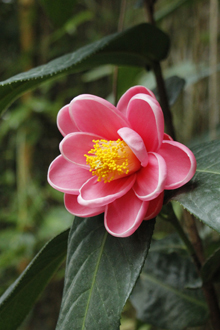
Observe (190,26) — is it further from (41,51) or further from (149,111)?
(41,51)

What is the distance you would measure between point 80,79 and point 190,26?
2.71ft

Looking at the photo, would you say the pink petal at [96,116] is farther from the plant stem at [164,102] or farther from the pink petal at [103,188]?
the plant stem at [164,102]

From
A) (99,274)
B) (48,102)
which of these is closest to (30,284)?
(99,274)

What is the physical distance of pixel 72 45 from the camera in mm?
1732

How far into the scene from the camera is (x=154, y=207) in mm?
349

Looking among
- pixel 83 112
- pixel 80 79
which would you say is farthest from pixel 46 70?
pixel 80 79

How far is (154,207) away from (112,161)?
0.25ft

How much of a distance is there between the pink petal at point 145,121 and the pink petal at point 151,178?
0.02 meters

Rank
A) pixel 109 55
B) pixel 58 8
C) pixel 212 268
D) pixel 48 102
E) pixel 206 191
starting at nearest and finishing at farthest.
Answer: pixel 206 191 < pixel 212 268 < pixel 109 55 < pixel 58 8 < pixel 48 102

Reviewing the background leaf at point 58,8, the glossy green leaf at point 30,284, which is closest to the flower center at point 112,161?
the glossy green leaf at point 30,284

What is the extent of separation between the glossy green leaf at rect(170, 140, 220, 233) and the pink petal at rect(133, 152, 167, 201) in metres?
0.03

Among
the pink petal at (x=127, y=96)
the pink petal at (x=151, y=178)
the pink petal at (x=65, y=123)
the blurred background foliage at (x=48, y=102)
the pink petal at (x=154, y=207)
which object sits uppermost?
the pink petal at (x=127, y=96)

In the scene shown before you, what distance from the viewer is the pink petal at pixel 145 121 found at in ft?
1.14

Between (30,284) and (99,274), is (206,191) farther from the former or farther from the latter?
(30,284)
